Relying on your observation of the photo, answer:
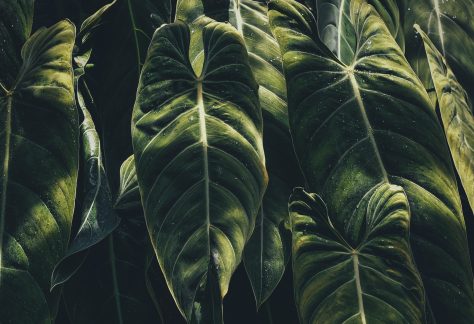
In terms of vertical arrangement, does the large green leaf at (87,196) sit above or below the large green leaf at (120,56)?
below

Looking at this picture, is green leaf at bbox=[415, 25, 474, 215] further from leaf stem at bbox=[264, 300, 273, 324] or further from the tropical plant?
leaf stem at bbox=[264, 300, 273, 324]

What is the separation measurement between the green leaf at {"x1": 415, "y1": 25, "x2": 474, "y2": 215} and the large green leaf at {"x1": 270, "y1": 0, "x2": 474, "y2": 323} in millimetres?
40

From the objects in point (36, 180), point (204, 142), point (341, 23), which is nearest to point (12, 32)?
point (36, 180)

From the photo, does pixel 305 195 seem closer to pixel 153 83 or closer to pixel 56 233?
pixel 153 83

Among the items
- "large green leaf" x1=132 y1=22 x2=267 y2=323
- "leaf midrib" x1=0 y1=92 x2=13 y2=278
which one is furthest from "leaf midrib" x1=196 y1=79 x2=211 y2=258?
"leaf midrib" x1=0 y1=92 x2=13 y2=278

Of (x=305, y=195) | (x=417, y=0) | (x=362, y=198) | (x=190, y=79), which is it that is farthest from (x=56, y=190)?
(x=417, y=0)

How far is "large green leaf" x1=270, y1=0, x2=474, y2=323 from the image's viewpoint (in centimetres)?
156

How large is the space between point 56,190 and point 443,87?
79 cm

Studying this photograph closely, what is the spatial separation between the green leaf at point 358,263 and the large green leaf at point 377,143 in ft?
0.13

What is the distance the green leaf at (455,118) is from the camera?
1.67 m

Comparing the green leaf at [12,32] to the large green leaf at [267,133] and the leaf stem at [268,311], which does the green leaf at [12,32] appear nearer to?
the large green leaf at [267,133]

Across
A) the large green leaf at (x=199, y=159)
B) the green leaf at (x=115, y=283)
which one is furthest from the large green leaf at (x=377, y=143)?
the green leaf at (x=115, y=283)

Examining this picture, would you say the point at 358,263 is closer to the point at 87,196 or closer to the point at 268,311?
the point at 268,311

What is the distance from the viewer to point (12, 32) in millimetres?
1837
